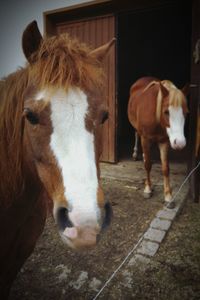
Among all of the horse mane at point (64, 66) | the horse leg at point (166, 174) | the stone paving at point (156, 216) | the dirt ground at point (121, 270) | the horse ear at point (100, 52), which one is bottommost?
the dirt ground at point (121, 270)

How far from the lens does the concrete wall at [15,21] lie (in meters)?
4.50

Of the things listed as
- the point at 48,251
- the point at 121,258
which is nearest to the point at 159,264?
the point at 121,258

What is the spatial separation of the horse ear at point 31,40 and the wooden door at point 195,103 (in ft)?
7.79

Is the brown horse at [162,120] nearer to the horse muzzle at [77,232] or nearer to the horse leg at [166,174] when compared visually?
the horse leg at [166,174]

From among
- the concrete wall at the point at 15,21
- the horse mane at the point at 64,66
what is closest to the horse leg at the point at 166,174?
the horse mane at the point at 64,66

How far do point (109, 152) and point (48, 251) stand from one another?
2.98 metres

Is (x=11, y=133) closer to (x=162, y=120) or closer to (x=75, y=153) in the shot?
(x=75, y=153)

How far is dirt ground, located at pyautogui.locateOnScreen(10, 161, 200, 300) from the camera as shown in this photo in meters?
1.91

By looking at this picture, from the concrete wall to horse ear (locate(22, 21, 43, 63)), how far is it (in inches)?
143

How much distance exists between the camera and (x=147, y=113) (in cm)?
385

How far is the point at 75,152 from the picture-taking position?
0.94 metres

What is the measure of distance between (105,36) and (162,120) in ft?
7.72

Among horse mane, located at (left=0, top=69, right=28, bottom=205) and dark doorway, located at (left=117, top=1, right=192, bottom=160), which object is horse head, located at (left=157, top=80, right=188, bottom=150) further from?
dark doorway, located at (left=117, top=1, right=192, bottom=160)

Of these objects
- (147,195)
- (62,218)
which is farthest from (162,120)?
(62,218)
